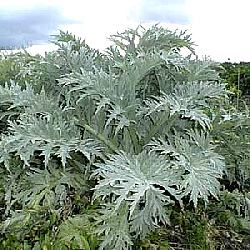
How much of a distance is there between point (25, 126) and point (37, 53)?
123 cm

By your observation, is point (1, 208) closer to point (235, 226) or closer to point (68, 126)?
point (68, 126)

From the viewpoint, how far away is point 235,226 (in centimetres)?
349

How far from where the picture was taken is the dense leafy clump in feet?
10.0

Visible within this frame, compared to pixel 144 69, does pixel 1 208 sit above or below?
below

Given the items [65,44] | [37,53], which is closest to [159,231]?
[65,44]

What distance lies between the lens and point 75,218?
10.5 feet

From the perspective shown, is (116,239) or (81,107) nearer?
(116,239)

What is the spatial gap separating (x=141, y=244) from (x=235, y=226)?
69 cm

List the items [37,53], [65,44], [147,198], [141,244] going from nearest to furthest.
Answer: [147,198] → [141,244] → [65,44] → [37,53]

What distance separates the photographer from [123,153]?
3.20 metres

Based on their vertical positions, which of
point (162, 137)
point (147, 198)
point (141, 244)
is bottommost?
point (141, 244)

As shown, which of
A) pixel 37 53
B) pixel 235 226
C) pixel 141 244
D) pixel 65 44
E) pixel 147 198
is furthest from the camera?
pixel 37 53

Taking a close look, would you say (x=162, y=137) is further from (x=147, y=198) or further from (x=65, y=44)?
(x=65, y=44)

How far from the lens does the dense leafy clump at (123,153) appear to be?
120 inches
